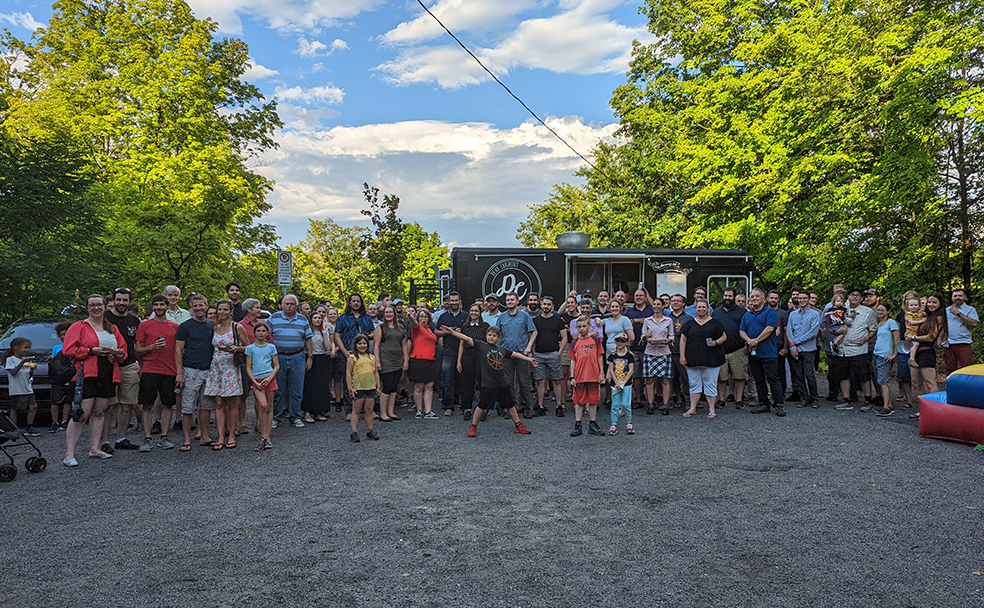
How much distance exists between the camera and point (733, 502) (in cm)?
534

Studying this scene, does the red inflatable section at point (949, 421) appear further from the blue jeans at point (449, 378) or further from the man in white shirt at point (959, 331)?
the blue jeans at point (449, 378)

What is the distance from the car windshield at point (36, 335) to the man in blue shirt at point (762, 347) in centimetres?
1094

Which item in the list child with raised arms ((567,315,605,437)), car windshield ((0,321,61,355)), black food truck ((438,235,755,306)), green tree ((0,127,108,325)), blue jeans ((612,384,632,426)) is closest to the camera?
child with raised arms ((567,315,605,437))

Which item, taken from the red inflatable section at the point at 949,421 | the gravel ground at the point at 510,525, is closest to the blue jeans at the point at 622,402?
the gravel ground at the point at 510,525

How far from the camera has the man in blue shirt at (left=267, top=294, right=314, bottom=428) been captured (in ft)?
29.8

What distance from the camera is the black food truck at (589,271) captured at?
14188 mm

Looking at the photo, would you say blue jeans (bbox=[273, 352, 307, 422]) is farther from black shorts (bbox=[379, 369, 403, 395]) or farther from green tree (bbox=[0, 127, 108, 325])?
green tree (bbox=[0, 127, 108, 325])

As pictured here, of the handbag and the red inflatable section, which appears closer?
the red inflatable section

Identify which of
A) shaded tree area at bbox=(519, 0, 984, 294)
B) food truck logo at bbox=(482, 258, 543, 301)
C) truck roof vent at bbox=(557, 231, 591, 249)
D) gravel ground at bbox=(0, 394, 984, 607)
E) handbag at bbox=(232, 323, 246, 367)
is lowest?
gravel ground at bbox=(0, 394, 984, 607)

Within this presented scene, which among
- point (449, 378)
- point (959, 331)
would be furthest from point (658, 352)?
point (959, 331)

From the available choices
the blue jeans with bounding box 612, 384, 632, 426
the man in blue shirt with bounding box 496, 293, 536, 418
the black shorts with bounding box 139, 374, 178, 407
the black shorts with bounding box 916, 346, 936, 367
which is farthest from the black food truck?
the black shorts with bounding box 139, 374, 178, 407

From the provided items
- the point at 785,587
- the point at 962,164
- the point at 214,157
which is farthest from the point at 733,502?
the point at 214,157

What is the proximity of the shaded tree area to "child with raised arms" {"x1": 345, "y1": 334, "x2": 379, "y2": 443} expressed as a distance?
1191 cm

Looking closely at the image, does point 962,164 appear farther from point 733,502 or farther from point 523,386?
point 733,502
